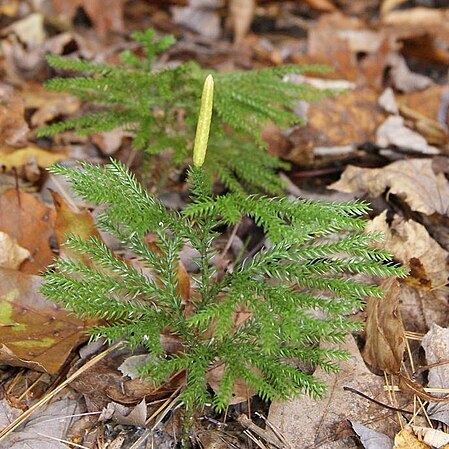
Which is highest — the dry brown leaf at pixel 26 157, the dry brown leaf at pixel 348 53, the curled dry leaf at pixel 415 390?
the dry brown leaf at pixel 348 53

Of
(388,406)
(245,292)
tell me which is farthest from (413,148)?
(245,292)

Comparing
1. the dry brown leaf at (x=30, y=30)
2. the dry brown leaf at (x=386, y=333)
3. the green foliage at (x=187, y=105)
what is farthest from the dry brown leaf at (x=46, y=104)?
the dry brown leaf at (x=386, y=333)

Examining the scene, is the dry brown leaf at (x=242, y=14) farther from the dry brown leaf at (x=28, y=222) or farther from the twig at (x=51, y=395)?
the twig at (x=51, y=395)

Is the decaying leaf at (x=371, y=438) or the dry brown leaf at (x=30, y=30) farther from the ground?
the dry brown leaf at (x=30, y=30)

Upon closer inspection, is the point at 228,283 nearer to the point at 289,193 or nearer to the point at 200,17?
the point at 289,193

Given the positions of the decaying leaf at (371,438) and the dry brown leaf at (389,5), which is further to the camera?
the dry brown leaf at (389,5)

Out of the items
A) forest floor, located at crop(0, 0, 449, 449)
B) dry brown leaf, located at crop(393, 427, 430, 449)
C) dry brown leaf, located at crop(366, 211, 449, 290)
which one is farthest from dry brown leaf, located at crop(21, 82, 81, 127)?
dry brown leaf, located at crop(393, 427, 430, 449)
